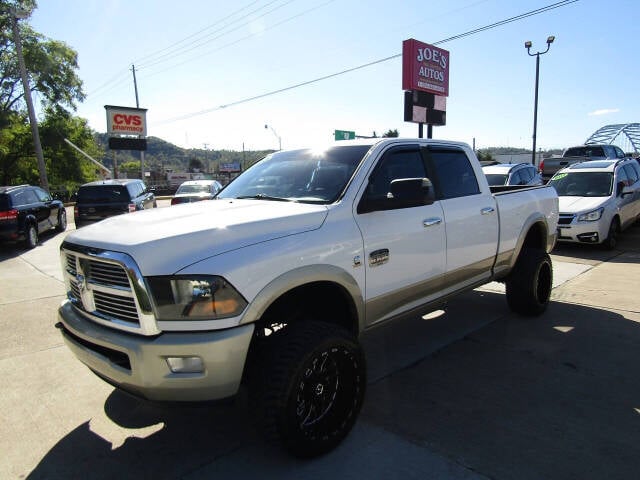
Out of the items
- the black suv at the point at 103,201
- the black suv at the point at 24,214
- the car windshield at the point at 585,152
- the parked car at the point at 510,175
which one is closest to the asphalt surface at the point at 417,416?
the black suv at the point at 24,214

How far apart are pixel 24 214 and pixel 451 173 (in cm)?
1107

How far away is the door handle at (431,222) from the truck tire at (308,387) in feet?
3.93

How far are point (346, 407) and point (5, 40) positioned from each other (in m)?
44.7

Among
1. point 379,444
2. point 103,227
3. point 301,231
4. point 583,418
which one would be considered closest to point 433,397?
point 379,444

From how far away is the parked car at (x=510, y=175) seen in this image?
12234 millimetres

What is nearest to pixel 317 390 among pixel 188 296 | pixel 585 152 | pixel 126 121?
pixel 188 296

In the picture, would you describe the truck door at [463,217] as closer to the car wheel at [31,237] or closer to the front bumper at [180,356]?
the front bumper at [180,356]

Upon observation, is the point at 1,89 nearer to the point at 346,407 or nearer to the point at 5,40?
the point at 5,40

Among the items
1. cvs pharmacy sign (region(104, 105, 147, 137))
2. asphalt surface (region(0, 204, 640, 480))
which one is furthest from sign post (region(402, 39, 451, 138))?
cvs pharmacy sign (region(104, 105, 147, 137))

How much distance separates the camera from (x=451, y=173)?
4270mm

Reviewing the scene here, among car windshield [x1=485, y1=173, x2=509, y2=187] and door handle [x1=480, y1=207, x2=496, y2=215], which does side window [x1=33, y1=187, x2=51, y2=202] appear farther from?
door handle [x1=480, y1=207, x2=496, y2=215]

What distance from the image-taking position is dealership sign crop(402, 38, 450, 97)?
1697 centimetres

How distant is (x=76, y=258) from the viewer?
2785 mm

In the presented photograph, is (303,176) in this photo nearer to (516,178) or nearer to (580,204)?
(580,204)
